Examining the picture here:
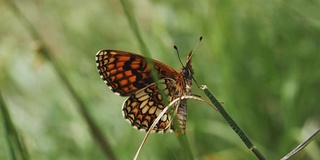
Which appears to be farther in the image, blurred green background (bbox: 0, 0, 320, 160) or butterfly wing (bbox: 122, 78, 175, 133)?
blurred green background (bbox: 0, 0, 320, 160)

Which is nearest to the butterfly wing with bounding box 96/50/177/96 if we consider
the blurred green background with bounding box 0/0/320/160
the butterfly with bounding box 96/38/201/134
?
the butterfly with bounding box 96/38/201/134

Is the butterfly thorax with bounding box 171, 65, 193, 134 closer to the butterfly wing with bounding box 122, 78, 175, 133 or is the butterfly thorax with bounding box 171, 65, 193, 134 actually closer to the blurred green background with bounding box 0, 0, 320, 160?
the butterfly wing with bounding box 122, 78, 175, 133

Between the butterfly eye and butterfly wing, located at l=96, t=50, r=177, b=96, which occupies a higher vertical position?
butterfly wing, located at l=96, t=50, r=177, b=96

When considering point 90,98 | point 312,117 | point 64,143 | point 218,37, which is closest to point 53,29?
point 90,98

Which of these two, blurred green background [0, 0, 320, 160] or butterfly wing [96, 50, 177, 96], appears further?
blurred green background [0, 0, 320, 160]

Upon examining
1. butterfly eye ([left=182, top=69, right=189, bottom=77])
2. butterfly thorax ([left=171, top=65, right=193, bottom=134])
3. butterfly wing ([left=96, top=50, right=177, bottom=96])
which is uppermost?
butterfly wing ([left=96, top=50, right=177, bottom=96])

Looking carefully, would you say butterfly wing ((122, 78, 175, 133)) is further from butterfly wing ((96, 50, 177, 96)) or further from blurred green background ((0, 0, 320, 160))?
blurred green background ((0, 0, 320, 160))

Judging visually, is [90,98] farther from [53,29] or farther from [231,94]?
[53,29]

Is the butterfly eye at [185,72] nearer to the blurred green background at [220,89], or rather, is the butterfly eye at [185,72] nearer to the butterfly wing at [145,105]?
the butterfly wing at [145,105]
